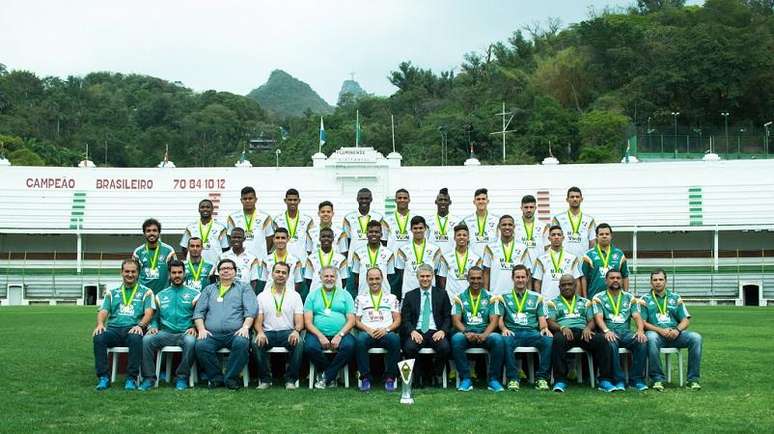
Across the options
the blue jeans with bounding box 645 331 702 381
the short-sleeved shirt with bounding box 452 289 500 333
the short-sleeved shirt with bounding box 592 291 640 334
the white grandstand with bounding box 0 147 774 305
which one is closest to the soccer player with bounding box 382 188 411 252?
the short-sleeved shirt with bounding box 452 289 500 333

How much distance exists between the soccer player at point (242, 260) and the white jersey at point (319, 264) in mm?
557

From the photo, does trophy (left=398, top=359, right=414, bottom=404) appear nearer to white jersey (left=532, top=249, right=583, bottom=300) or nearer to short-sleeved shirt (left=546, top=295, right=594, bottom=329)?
short-sleeved shirt (left=546, top=295, right=594, bottom=329)

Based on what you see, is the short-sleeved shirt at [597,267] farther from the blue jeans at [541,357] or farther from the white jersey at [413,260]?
the white jersey at [413,260]

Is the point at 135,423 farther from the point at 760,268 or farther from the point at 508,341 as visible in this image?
the point at 760,268

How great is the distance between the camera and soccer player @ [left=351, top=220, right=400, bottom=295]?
10.1 m

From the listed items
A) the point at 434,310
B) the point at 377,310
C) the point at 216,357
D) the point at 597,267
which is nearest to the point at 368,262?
the point at 377,310

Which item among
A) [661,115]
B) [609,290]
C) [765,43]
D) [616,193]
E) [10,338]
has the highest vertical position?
[765,43]

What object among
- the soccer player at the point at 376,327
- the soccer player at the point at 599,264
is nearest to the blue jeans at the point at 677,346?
the soccer player at the point at 599,264

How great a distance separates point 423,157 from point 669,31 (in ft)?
59.1

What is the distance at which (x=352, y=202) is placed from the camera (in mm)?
39531

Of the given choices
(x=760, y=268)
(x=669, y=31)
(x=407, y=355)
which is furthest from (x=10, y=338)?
(x=669, y=31)

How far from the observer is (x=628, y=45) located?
211ft

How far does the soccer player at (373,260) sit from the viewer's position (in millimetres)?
10125

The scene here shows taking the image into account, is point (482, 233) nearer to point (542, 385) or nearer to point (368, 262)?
point (368, 262)
